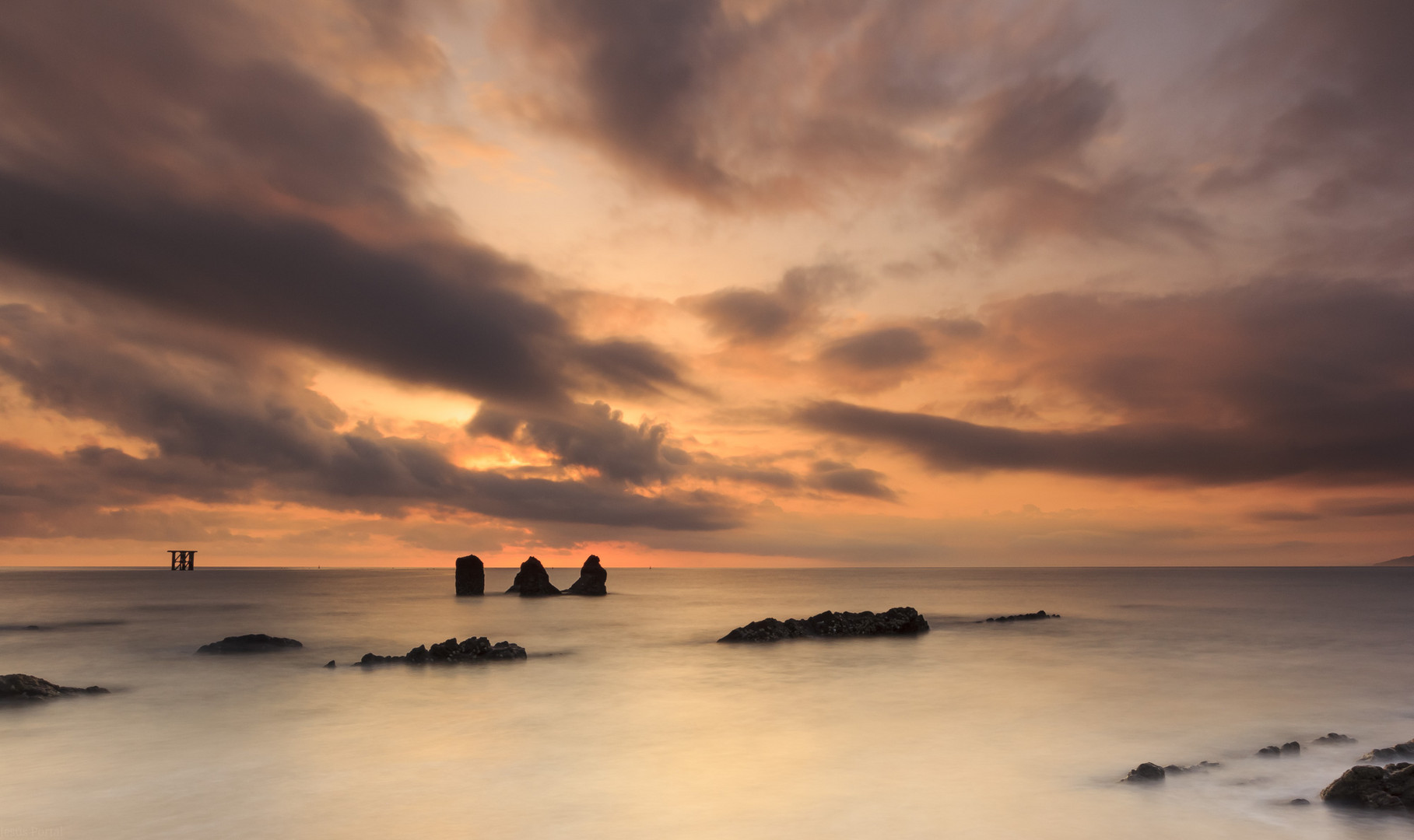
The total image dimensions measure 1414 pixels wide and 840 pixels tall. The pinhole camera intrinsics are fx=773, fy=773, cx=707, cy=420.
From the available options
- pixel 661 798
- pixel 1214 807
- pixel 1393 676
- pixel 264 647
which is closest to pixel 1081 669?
pixel 1393 676

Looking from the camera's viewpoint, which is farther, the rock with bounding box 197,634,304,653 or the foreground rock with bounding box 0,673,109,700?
the rock with bounding box 197,634,304,653

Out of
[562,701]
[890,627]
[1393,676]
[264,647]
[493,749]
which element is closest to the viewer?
[493,749]

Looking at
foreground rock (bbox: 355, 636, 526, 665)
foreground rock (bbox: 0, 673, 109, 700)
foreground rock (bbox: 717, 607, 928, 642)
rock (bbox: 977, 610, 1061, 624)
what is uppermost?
foreground rock (bbox: 0, 673, 109, 700)

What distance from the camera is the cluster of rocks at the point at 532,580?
9786cm

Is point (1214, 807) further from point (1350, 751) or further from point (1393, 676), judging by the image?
Answer: point (1393, 676)

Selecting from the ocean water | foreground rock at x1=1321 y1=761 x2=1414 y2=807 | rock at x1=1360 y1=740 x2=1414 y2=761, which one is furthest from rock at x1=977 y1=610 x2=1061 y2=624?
foreground rock at x1=1321 y1=761 x2=1414 y2=807

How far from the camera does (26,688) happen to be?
23.9 metres

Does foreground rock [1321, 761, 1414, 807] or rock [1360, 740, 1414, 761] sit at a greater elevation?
foreground rock [1321, 761, 1414, 807]

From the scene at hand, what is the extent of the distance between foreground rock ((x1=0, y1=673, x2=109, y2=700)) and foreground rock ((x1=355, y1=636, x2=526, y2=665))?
32.8 feet

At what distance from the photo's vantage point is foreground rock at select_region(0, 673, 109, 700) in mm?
23484

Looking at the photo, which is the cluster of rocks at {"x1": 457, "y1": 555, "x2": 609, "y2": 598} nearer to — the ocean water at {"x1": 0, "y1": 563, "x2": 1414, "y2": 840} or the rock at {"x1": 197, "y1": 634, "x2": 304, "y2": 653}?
the ocean water at {"x1": 0, "y1": 563, "x2": 1414, "y2": 840}

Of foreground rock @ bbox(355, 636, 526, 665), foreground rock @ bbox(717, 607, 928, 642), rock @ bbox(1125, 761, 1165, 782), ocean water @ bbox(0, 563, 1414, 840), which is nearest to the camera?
ocean water @ bbox(0, 563, 1414, 840)

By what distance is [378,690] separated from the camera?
26.1 metres

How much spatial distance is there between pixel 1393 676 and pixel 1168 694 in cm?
1358
